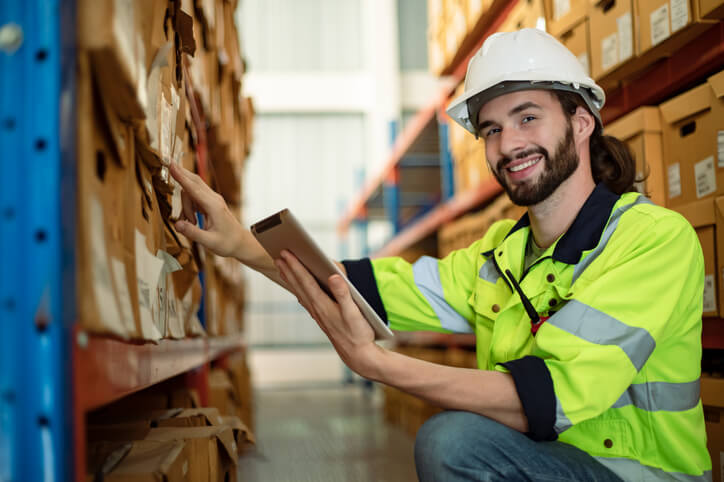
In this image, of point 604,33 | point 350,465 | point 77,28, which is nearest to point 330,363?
point 350,465

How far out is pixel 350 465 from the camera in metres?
3.44

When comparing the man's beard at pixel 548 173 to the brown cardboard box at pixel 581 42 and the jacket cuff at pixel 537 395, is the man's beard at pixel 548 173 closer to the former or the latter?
the jacket cuff at pixel 537 395

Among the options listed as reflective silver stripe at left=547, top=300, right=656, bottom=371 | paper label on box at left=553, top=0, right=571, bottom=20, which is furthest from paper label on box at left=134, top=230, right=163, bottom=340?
paper label on box at left=553, top=0, right=571, bottom=20

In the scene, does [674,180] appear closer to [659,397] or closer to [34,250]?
[659,397]

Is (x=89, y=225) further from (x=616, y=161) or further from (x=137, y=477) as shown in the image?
(x=616, y=161)

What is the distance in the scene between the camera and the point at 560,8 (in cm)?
285

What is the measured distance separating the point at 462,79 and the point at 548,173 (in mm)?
2839

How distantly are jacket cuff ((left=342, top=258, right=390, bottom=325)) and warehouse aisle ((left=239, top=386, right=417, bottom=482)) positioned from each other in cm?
131

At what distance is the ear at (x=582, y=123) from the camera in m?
1.88

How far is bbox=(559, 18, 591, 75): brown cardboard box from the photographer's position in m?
A: 2.57

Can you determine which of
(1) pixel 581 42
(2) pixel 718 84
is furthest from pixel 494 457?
(1) pixel 581 42

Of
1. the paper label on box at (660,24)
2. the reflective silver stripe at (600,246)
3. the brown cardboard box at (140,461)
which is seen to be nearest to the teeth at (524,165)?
the reflective silver stripe at (600,246)

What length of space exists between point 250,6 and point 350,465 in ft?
30.4

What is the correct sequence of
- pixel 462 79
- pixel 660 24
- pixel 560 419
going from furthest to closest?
pixel 462 79, pixel 660 24, pixel 560 419
